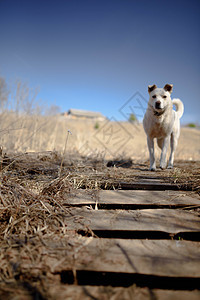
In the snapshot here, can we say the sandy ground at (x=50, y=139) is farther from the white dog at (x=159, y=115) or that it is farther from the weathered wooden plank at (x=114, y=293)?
the weathered wooden plank at (x=114, y=293)

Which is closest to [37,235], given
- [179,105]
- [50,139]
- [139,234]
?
[139,234]

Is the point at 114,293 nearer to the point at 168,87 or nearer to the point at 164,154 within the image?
the point at 164,154

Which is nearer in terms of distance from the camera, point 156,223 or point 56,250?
point 56,250

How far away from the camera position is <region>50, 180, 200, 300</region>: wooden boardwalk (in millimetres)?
1188

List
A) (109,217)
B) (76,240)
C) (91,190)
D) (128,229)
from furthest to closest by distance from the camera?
(91,190)
(109,217)
(128,229)
(76,240)

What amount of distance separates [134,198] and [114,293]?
1013 mm

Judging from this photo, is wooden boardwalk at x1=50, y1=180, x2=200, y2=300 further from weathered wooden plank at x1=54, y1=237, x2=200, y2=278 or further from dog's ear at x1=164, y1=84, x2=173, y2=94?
dog's ear at x1=164, y1=84, x2=173, y2=94

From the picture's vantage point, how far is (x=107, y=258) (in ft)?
4.21

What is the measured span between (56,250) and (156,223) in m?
0.91

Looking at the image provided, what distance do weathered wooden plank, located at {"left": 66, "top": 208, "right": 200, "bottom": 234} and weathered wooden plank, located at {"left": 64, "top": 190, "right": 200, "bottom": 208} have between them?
0.11 metres

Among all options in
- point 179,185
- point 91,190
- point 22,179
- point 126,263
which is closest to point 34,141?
point 22,179

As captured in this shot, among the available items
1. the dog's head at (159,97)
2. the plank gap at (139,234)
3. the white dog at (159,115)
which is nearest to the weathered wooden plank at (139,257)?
the plank gap at (139,234)

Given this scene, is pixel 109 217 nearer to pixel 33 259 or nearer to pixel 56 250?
pixel 56 250

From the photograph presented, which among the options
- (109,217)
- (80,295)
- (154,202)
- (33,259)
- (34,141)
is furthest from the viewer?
(34,141)
